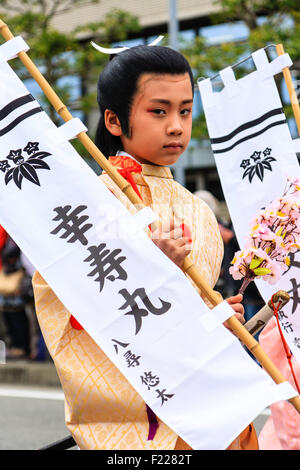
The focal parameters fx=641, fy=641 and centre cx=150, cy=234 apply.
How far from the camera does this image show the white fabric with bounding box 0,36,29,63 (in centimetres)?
169

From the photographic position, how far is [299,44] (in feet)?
27.0

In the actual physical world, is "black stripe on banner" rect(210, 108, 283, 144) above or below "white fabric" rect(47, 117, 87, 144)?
below

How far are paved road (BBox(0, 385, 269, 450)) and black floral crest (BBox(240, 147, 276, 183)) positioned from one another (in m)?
2.56

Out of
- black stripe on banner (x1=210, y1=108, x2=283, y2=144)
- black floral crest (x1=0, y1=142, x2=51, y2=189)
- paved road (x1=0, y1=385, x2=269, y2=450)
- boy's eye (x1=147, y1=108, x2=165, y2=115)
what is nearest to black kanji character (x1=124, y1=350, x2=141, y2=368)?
black floral crest (x1=0, y1=142, x2=51, y2=189)

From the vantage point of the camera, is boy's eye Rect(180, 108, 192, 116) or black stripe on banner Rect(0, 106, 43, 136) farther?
boy's eye Rect(180, 108, 192, 116)

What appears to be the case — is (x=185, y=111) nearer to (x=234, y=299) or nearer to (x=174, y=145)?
(x=174, y=145)

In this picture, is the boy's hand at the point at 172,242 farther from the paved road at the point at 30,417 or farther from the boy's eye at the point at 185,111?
the paved road at the point at 30,417

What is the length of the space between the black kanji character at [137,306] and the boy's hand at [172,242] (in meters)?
0.12

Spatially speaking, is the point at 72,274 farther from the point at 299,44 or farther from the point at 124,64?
the point at 299,44

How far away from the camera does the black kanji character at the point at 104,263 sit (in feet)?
5.38

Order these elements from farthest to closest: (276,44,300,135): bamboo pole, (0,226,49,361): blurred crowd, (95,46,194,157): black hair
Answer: (0,226,49,361): blurred crowd
(276,44,300,135): bamboo pole
(95,46,194,157): black hair

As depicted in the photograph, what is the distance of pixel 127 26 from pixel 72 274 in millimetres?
10867

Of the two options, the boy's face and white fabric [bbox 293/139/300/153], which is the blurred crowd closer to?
white fabric [bbox 293/139/300/153]
